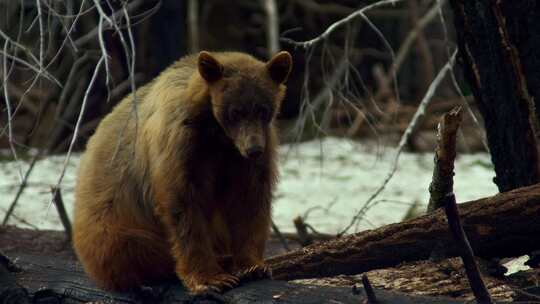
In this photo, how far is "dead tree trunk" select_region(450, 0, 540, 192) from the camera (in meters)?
5.17

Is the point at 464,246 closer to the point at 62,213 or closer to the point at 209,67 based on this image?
the point at 209,67

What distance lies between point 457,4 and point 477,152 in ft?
22.3

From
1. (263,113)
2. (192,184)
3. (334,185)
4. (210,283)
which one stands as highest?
(263,113)

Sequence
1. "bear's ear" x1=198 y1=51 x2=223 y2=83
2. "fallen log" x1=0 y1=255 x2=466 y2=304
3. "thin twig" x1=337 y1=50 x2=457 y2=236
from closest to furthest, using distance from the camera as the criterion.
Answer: "fallen log" x1=0 y1=255 x2=466 y2=304 → "bear's ear" x1=198 y1=51 x2=223 y2=83 → "thin twig" x1=337 y1=50 x2=457 y2=236

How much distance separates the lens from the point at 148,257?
457 cm

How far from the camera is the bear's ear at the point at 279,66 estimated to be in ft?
15.3

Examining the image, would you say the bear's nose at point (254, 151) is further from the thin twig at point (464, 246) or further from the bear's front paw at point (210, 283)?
the thin twig at point (464, 246)

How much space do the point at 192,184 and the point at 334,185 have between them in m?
6.20

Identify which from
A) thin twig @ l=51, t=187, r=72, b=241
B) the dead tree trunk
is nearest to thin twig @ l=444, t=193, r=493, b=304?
the dead tree trunk

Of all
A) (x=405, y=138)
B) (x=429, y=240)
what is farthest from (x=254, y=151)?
(x=405, y=138)

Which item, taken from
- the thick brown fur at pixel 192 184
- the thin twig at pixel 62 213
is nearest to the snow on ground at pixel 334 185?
the thin twig at pixel 62 213

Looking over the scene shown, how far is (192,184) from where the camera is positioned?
4.44 m

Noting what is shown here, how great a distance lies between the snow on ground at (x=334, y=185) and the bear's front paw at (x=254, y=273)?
3.72m

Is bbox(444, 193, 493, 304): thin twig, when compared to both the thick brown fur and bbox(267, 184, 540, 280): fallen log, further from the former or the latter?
the thick brown fur
